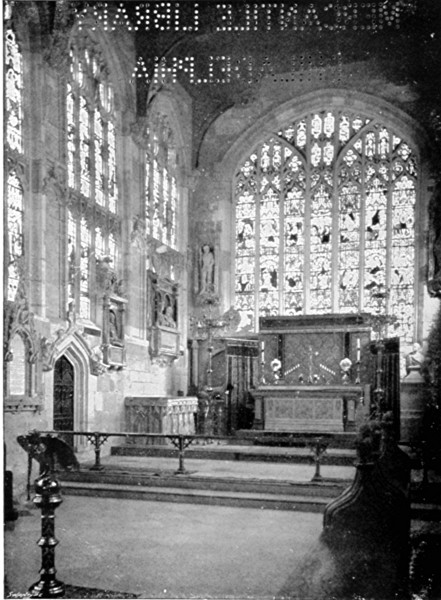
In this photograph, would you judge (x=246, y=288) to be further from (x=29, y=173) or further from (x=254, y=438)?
(x=29, y=173)

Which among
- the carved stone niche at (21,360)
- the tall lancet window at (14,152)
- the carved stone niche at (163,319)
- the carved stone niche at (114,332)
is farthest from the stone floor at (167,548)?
the carved stone niche at (163,319)

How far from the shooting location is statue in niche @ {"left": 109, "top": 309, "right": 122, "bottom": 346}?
11352 millimetres

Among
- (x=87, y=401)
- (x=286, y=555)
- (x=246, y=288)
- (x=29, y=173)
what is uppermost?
(x=29, y=173)

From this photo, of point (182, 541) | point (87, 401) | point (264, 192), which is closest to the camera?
point (182, 541)

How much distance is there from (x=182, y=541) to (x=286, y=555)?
3.55 feet

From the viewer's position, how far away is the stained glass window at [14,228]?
847cm

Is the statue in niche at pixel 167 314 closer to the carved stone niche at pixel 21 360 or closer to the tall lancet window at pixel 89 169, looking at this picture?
the tall lancet window at pixel 89 169

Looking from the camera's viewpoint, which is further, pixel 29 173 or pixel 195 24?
pixel 29 173

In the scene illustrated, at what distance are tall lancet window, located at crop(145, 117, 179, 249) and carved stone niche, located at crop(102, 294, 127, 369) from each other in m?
1.47

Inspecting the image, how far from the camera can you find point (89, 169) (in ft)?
35.0

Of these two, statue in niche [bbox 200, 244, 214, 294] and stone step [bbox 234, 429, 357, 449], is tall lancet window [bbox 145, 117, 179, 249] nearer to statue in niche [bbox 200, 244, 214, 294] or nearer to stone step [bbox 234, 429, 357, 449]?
statue in niche [bbox 200, 244, 214, 294]

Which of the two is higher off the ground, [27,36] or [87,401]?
[27,36]

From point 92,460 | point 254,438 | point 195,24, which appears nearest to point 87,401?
point 92,460

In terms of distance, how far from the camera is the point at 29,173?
9805mm
